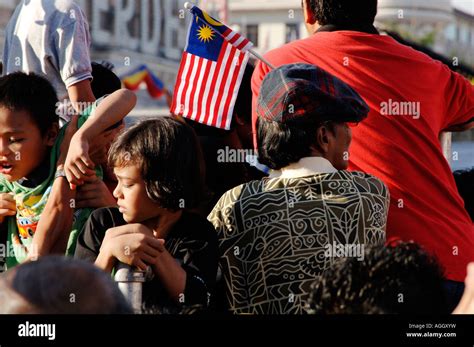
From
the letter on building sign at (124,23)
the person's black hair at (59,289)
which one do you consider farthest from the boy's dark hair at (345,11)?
the letter on building sign at (124,23)

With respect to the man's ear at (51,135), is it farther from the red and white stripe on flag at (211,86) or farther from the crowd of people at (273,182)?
the red and white stripe on flag at (211,86)

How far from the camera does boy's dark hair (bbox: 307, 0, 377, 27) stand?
12.2ft

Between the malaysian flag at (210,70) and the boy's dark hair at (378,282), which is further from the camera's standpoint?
the malaysian flag at (210,70)

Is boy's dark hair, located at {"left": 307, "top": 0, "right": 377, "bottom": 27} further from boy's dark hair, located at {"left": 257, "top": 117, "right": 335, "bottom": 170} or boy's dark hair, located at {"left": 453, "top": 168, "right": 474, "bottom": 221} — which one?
boy's dark hair, located at {"left": 453, "top": 168, "right": 474, "bottom": 221}

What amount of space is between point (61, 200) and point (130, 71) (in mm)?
27600

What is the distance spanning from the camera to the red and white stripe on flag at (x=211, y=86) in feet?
14.0

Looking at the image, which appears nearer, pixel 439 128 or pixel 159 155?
pixel 159 155

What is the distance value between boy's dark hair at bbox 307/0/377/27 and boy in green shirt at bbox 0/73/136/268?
2.39ft

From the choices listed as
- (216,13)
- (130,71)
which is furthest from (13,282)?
(216,13)

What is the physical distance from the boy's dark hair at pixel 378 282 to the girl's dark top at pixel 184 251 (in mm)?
678

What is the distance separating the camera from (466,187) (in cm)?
437

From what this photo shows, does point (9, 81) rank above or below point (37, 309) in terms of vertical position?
above

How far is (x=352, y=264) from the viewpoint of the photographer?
2.46 metres

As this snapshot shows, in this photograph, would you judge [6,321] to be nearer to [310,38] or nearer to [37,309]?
[37,309]
